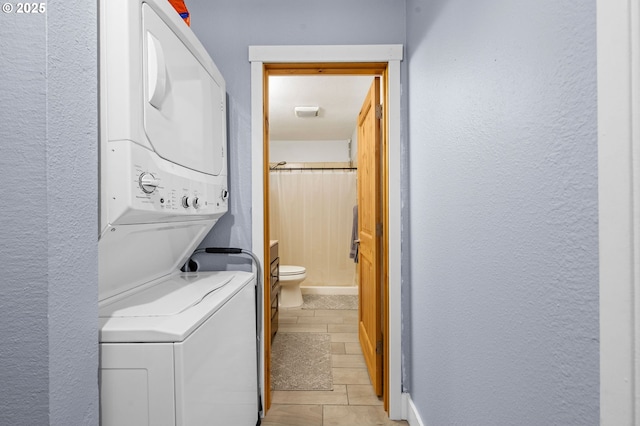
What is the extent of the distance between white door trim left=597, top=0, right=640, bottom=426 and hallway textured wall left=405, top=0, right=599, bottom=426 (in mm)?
36

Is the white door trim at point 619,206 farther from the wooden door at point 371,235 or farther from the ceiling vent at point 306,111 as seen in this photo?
the ceiling vent at point 306,111

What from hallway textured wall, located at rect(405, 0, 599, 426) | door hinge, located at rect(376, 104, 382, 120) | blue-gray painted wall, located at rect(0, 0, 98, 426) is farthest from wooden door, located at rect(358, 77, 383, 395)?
blue-gray painted wall, located at rect(0, 0, 98, 426)

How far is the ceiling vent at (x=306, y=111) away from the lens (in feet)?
12.6

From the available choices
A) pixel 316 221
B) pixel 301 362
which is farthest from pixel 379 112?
pixel 316 221

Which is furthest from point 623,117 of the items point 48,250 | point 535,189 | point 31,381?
point 31,381

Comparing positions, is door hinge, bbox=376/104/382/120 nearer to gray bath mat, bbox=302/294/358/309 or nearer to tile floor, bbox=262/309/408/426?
tile floor, bbox=262/309/408/426

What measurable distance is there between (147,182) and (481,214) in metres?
0.98

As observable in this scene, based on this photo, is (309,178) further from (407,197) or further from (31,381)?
(31,381)

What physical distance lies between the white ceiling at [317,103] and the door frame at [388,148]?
116 cm

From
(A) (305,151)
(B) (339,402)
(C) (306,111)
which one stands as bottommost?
(B) (339,402)

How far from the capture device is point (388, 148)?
1897mm

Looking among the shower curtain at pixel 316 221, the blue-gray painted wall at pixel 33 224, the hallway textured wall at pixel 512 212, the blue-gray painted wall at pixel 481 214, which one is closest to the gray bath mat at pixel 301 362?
the hallway textured wall at pixel 512 212

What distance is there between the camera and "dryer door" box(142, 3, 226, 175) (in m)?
0.99

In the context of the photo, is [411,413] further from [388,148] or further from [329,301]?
[329,301]
